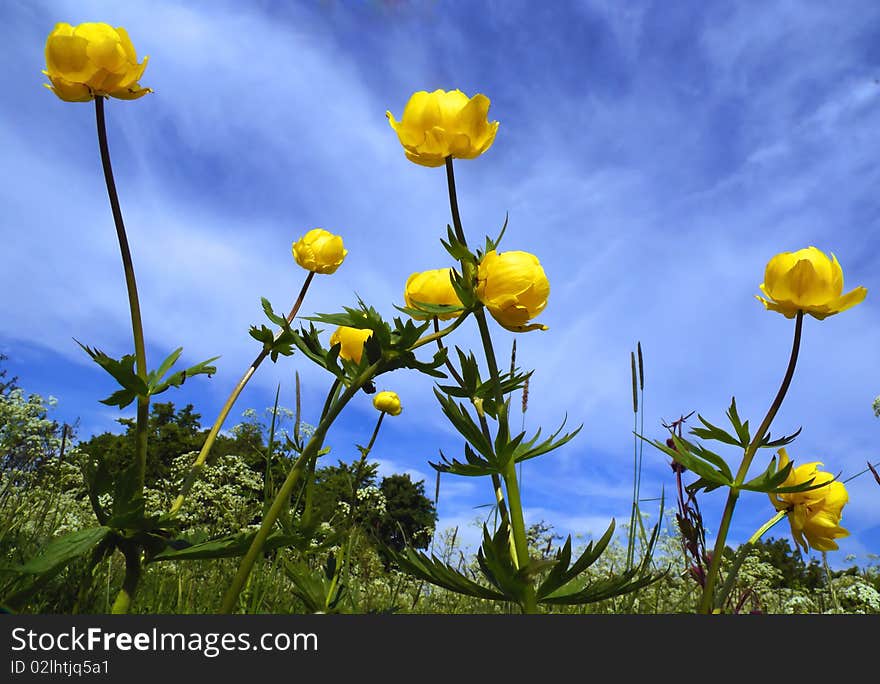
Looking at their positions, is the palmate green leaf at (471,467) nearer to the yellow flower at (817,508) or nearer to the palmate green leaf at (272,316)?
the palmate green leaf at (272,316)

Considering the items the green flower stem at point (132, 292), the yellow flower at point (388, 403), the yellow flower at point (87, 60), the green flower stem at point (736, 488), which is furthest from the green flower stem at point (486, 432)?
the yellow flower at point (388, 403)

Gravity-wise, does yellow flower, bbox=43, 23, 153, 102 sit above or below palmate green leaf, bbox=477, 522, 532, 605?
above

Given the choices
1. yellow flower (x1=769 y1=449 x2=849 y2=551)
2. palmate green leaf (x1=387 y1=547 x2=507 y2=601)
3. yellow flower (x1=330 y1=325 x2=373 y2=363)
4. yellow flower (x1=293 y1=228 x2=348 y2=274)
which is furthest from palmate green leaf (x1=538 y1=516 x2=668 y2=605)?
yellow flower (x1=293 y1=228 x2=348 y2=274)

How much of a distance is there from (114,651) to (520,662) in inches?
28.4

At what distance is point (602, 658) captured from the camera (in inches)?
45.2

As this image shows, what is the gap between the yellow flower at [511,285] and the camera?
4.43 ft

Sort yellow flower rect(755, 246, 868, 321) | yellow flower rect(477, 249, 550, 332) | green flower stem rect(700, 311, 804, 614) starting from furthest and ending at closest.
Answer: yellow flower rect(755, 246, 868, 321)
green flower stem rect(700, 311, 804, 614)
yellow flower rect(477, 249, 550, 332)

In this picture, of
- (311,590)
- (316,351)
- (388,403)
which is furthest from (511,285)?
(388,403)

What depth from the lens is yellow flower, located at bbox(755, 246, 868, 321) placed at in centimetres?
166

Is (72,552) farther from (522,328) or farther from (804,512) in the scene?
(804,512)

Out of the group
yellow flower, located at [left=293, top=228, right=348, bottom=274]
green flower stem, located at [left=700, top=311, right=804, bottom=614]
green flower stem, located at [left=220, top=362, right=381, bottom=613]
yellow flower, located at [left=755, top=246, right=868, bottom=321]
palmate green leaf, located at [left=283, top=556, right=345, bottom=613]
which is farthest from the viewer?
yellow flower, located at [left=293, top=228, right=348, bottom=274]

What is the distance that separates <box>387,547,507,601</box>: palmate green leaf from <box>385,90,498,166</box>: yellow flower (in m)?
0.95

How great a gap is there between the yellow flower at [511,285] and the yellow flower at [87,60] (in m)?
1.04

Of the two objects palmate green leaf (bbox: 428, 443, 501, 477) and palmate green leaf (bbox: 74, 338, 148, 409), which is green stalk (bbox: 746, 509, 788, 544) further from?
palmate green leaf (bbox: 74, 338, 148, 409)
